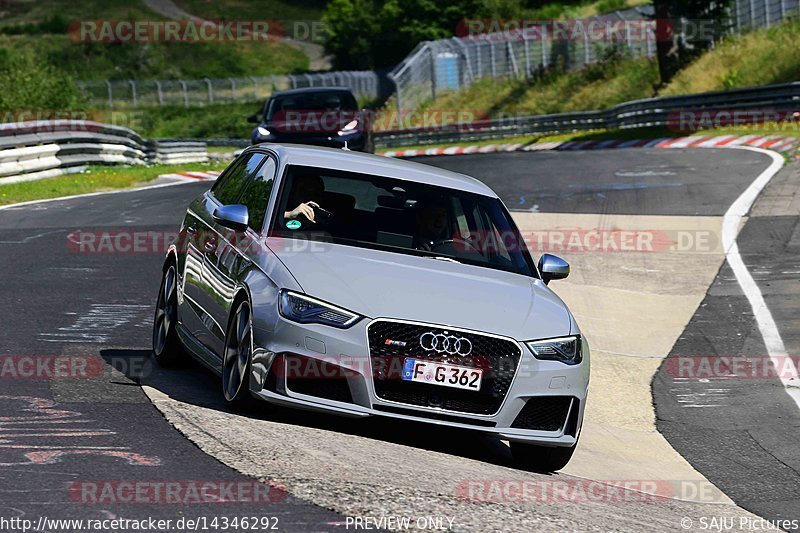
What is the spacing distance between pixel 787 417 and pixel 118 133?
25.5 m

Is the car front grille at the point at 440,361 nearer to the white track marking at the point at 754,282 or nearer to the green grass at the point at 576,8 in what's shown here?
the white track marking at the point at 754,282

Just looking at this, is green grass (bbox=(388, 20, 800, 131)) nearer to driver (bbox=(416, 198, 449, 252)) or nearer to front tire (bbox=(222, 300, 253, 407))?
driver (bbox=(416, 198, 449, 252))

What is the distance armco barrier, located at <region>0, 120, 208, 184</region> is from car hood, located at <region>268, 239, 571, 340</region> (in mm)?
16624

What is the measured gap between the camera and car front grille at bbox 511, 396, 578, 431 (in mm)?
7582

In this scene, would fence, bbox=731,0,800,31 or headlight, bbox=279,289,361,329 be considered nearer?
headlight, bbox=279,289,361,329

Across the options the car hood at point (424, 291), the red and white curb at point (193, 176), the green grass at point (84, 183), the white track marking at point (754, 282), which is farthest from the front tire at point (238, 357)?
the red and white curb at point (193, 176)

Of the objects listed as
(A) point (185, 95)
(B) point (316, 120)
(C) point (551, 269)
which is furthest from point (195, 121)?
(C) point (551, 269)

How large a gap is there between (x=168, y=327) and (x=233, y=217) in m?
1.36

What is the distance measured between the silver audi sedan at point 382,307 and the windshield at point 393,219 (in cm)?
1

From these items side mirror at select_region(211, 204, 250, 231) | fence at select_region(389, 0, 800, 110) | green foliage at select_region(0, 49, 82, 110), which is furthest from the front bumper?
fence at select_region(389, 0, 800, 110)

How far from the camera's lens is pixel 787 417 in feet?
32.4

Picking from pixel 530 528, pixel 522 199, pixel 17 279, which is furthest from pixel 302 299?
pixel 522 199

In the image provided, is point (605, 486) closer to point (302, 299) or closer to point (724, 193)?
point (302, 299)

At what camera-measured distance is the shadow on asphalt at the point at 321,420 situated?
762 cm
